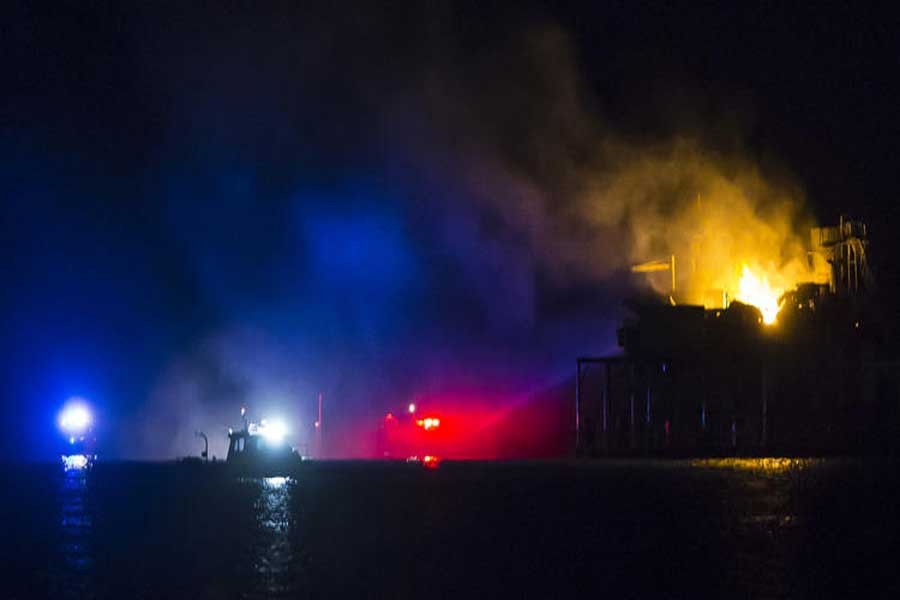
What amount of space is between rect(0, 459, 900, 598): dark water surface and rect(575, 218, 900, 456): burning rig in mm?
44804

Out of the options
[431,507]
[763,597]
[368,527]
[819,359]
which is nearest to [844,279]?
[819,359]

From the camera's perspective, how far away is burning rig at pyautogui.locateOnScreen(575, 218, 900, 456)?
10694 cm

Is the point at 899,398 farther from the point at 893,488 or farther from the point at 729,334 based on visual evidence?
the point at 893,488

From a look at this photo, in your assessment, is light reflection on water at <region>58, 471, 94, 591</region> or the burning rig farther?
the burning rig

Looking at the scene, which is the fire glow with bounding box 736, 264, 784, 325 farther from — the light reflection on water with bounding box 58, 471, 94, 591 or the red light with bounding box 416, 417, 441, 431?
the light reflection on water with bounding box 58, 471, 94, 591

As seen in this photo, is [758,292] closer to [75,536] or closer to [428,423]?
[428,423]

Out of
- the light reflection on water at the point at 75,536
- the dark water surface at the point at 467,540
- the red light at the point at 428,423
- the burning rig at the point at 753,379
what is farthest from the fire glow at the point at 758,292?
the light reflection on water at the point at 75,536

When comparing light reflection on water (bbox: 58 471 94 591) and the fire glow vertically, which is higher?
the fire glow

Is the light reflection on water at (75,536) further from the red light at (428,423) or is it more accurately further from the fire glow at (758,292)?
the fire glow at (758,292)

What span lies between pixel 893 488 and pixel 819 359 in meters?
57.9

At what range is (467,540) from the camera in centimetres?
3328

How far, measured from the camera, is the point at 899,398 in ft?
351

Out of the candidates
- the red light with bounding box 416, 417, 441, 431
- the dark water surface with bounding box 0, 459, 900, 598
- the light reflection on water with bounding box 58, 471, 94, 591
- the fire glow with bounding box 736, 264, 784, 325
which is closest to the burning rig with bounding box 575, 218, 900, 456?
the fire glow with bounding box 736, 264, 784, 325

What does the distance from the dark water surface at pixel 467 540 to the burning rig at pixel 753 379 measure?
44.8m
